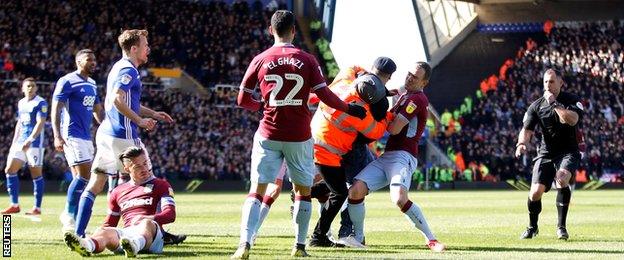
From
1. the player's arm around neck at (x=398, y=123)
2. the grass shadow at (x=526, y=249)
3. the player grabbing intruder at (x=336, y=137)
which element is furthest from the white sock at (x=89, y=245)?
the grass shadow at (x=526, y=249)

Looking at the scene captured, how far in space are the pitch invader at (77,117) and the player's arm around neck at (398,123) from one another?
11.8 feet

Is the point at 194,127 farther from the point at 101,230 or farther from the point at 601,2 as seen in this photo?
the point at 101,230

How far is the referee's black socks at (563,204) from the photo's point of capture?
13898mm

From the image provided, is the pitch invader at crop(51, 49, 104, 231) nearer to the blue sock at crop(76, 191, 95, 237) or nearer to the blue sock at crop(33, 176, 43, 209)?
the blue sock at crop(76, 191, 95, 237)

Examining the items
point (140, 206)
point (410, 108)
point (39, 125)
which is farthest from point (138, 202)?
point (39, 125)

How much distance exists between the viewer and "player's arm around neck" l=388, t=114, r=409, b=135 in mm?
11609

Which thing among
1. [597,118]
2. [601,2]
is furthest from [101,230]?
[601,2]

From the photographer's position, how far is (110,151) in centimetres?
1169

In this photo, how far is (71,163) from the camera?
42.7 ft

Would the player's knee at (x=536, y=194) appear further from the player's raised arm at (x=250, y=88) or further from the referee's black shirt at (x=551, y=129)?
the player's raised arm at (x=250, y=88)

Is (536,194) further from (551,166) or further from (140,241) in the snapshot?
(140,241)

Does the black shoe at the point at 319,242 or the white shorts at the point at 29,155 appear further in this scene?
the white shorts at the point at 29,155

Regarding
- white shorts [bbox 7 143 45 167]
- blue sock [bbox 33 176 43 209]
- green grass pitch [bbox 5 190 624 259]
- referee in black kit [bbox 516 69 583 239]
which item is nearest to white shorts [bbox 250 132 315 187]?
green grass pitch [bbox 5 190 624 259]

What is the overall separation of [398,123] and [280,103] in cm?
197
